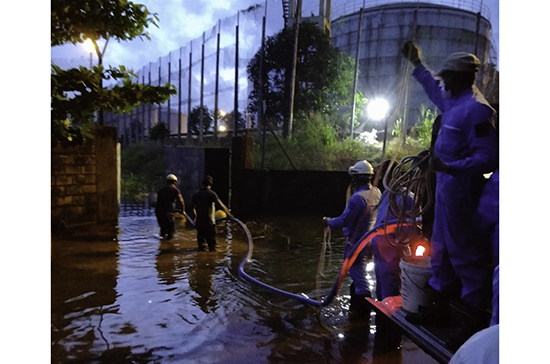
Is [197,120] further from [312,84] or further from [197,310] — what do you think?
[197,310]

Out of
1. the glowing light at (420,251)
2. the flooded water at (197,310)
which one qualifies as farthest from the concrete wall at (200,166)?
the glowing light at (420,251)

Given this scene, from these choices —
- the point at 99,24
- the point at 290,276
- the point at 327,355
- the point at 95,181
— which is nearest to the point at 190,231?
the point at 95,181

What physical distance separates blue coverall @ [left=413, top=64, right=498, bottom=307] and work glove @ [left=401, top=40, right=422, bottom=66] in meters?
0.35

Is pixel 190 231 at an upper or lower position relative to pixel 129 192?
lower

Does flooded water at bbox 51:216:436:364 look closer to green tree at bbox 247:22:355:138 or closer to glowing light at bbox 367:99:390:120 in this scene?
glowing light at bbox 367:99:390:120

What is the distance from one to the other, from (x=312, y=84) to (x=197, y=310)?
606 centimetres

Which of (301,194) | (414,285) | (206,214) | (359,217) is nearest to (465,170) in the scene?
(414,285)

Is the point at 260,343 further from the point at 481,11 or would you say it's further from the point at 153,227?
the point at 153,227

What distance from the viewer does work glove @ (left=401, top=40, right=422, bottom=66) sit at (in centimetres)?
251

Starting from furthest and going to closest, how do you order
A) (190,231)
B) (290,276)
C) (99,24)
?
(190,231) → (290,276) → (99,24)

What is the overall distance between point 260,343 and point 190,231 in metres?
4.43

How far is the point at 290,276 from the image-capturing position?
4.73m

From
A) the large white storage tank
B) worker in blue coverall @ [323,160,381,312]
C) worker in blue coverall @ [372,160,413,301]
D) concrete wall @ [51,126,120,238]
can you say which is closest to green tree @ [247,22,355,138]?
the large white storage tank
